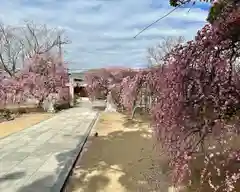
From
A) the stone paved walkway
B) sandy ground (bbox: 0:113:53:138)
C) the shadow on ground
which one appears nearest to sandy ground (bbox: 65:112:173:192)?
the stone paved walkway

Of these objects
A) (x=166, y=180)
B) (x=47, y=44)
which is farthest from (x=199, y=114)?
(x=47, y=44)

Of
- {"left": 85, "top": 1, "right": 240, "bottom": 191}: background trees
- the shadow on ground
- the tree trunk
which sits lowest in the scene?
the tree trunk

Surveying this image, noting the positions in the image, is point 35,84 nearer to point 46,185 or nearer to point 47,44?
point 47,44

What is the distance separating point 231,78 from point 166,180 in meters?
2.22

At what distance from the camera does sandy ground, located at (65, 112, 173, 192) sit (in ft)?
17.8

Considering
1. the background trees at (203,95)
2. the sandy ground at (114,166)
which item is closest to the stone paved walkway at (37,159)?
the sandy ground at (114,166)

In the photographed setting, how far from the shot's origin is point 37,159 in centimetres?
691

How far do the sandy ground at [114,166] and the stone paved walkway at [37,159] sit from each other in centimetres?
27

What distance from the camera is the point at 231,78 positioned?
3.59 m

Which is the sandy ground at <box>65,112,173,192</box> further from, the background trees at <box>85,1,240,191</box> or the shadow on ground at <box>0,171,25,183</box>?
the background trees at <box>85,1,240,191</box>

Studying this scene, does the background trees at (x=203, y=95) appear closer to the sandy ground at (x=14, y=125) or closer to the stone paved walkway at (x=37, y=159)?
the stone paved walkway at (x=37, y=159)

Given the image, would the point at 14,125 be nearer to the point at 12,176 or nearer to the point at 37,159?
the point at 37,159

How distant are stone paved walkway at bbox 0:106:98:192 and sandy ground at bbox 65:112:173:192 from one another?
269 mm

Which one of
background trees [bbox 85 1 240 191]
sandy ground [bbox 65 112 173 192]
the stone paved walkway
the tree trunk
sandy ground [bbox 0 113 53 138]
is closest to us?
background trees [bbox 85 1 240 191]
